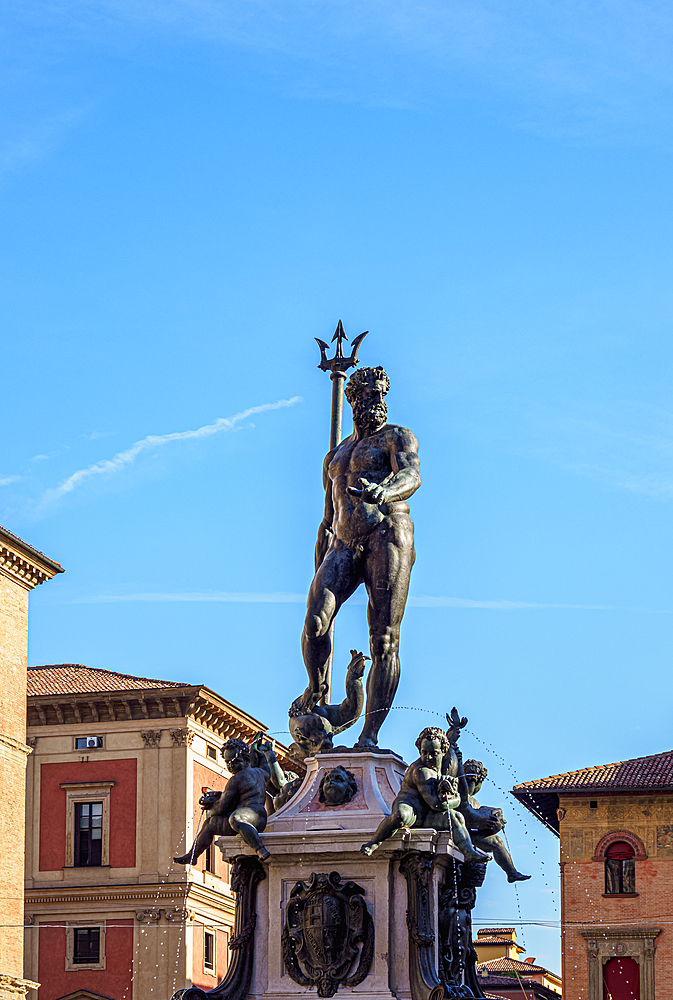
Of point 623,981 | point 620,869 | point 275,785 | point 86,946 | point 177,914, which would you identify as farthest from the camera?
point 620,869

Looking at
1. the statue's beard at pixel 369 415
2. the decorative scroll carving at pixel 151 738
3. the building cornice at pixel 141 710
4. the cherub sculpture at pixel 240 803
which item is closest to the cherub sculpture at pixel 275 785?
the cherub sculpture at pixel 240 803

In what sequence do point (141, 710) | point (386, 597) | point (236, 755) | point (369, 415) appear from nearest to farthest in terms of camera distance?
point (236, 755)
point (386, 597)
point (369, 415)
point (141, 710)

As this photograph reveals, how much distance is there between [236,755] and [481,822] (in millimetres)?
1849

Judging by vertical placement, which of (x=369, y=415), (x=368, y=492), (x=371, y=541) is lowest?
(x=371, y=541)

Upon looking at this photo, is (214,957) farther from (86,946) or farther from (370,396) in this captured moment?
(370,396)

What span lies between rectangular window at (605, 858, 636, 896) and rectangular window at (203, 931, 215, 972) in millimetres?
12291

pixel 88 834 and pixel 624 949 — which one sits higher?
pixel 88 834

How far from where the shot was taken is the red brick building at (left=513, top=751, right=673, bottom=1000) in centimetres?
5003

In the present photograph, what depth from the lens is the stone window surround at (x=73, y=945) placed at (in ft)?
153

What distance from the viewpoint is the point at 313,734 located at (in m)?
12.2

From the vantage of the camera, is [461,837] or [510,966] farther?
[510,966]

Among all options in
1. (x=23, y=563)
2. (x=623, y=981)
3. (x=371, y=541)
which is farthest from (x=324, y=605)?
(x=623, y=981)

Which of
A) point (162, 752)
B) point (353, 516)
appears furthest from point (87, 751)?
point (353, 516)

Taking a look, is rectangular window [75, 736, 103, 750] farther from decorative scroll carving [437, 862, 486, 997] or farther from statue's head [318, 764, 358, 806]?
statue's head [318, 764, 358, 806]
